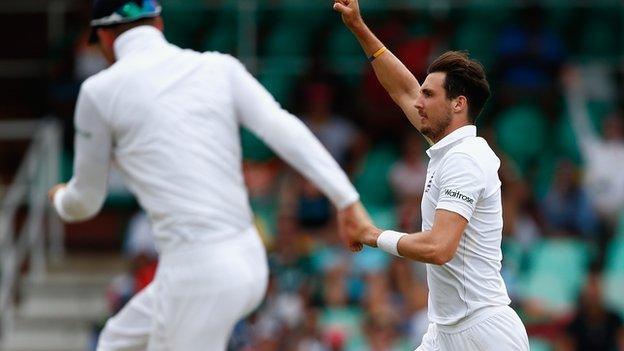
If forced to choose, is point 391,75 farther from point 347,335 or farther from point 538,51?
point 538,51

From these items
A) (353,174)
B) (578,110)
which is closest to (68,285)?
(353,174)

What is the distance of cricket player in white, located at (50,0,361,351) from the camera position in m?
6.20

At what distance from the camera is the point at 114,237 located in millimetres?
14148

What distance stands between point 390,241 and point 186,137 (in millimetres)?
1166

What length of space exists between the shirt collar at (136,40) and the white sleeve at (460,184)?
64.3 inches

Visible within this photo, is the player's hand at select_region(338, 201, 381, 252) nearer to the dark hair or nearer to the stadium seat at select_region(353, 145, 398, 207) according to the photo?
the dark hair

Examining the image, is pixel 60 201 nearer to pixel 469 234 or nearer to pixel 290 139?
pixel 290 139

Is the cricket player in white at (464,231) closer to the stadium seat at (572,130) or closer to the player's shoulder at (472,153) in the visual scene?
the player's shoulder at (472,153)

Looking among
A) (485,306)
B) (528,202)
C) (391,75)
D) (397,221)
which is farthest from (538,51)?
(485,306)

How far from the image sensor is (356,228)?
238 inches

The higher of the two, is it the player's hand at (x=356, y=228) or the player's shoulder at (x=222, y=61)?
the player's shoulder at (x=222, y=61)

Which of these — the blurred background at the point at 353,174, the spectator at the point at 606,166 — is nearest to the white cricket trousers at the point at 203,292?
the blurred background at the point at 353,174

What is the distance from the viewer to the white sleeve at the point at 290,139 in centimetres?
618

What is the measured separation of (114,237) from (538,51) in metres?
4.71
